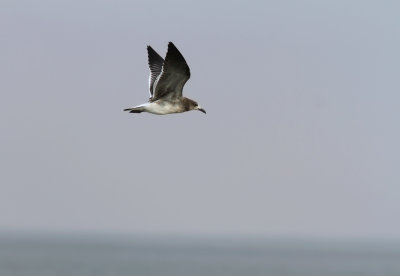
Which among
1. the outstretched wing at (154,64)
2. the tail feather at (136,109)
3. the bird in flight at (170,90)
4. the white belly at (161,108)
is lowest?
the tail feather at (136,109)

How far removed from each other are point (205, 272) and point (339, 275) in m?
17.3

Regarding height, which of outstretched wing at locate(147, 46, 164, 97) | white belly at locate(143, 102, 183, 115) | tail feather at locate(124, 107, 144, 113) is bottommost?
tail feather at locate(124, 107, 144, 113)

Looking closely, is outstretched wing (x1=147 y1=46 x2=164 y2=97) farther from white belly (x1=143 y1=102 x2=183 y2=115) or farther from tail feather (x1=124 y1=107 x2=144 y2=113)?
tail feather (x1=124 y1=107 x2=144 y2=113)

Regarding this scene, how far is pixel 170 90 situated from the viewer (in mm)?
27172

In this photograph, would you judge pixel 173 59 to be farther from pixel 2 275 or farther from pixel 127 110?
pixel 2 275

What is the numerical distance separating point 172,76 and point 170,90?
25.8 inches

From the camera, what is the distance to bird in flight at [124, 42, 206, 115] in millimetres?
25922

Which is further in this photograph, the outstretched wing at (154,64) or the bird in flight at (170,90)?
the outstretched wing at (154,64)

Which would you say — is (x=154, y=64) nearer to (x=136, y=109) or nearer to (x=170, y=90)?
(x=170, y=90)

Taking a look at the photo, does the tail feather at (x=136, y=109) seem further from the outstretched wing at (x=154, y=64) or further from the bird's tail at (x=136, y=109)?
the outstretched wing at (x=154, y=64)

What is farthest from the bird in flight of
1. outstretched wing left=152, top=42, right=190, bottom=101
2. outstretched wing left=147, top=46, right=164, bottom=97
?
outstretched wing left=147, top=46, right=164, bottom=97

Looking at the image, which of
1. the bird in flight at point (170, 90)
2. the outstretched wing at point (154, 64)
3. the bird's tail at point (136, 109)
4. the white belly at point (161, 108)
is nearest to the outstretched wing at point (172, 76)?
the bird in flight at point (170, 90)

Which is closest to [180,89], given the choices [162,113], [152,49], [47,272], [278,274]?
[162,113]

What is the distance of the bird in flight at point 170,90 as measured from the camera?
25.9 metres
